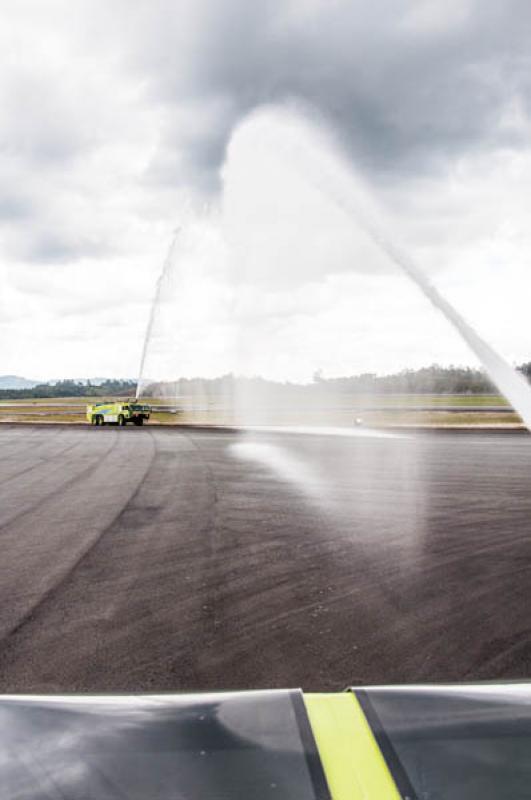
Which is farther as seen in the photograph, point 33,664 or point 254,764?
point 33,664

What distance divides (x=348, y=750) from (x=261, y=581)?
15.7 feet

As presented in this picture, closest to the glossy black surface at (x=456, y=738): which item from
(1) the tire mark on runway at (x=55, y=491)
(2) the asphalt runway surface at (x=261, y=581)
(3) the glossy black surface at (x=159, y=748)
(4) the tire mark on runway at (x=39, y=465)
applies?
(3) the glossy black surface at (x=159, y=748)

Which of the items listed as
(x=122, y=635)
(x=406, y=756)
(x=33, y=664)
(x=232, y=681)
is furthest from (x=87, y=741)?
(x=122, y=635)

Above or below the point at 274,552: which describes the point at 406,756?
above

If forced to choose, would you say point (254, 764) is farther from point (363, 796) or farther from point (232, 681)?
point (232, 681)

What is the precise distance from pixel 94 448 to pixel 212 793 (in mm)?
21631

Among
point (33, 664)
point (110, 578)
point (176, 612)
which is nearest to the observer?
point (33, 664)

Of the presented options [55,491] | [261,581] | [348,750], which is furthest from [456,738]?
[55,491]

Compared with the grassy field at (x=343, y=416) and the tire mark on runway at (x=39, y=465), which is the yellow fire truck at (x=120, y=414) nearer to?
the grassy field at (x=343, y=416)

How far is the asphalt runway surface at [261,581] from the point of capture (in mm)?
4465

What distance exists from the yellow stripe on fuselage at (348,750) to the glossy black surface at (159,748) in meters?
0.04

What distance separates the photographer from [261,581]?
645cm

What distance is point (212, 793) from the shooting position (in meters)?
1.60

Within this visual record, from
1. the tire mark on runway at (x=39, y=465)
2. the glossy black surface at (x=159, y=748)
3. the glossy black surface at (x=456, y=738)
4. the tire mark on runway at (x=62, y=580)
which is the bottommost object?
the tire mark on runway at (x=62, y=580)
